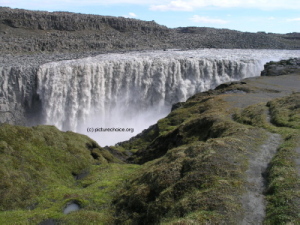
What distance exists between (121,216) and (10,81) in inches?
1599

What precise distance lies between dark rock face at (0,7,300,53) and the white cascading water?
1155 inches

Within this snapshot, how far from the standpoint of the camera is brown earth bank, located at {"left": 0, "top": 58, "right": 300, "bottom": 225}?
1019cm

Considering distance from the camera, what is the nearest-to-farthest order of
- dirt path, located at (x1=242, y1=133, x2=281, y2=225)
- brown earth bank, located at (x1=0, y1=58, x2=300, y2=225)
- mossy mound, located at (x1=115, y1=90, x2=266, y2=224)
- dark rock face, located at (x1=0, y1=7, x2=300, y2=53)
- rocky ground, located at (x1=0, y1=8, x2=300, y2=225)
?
dirt path, located at (x1=242, y1=133, x2=281, y2=225), mossy mound, located at (x1=115, y1=90, x2=266, y2=224), brown earth bank, located at (x1=0, y1=58, x2=300, y2=225), rocky ground, located at (x1=0, y1=8, x2=300, y2=225), dark rock face, located at (x1=0, y1=7, x2=300, y2=53)

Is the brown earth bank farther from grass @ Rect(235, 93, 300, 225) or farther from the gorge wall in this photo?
the gorge wall

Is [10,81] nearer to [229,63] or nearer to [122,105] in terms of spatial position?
[122,105]

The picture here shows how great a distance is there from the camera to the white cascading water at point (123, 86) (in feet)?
157

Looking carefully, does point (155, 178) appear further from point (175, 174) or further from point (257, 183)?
point (257, 183)

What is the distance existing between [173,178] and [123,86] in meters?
40.4

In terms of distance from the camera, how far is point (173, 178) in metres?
12.9

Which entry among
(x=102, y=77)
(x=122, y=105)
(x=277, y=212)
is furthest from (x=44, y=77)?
(x=277, y=212)

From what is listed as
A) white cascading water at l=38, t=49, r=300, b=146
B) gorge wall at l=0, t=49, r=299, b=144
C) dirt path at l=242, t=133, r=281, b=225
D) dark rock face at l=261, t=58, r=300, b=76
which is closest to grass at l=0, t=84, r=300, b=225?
dirt path at l=242, t=133, r=281, b=225

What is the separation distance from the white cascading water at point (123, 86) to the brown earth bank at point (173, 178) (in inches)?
985

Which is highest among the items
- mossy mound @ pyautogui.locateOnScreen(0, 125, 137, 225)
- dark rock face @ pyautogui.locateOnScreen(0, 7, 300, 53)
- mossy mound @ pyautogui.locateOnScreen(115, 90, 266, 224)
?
dark rock face @ pyautogui.locateOnScreen(0, 7, 300, 53)

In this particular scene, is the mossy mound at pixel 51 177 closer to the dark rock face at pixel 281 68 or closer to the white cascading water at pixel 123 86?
the white cascading water at pixel 123 86
